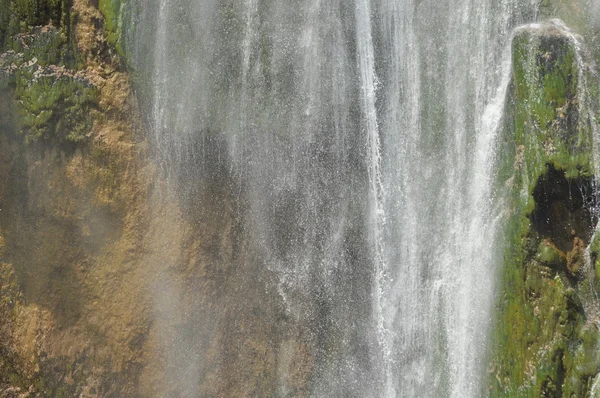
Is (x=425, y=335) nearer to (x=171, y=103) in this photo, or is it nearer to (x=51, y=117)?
(x=171, y=103)

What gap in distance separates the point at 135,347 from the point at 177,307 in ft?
2.07

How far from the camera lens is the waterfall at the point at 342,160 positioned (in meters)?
8.22

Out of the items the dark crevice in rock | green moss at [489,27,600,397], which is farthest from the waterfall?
the dark crevice in rock

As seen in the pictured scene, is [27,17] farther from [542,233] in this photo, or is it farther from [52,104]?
[542,233]

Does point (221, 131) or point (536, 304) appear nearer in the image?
point (536, 304)

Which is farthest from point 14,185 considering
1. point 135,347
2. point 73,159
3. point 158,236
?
point 135,347

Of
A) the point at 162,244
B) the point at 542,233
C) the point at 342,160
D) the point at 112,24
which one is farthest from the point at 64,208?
the point at 542,233

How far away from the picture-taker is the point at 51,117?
313 inches

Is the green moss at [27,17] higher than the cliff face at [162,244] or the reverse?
higher

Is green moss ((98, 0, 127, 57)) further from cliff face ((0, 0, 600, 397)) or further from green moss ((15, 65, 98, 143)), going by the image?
green moss ((15, 65, 98, 143))

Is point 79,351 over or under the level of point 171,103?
under

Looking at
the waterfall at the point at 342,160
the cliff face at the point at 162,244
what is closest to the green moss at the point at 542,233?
the cliff face at the point at 162,244

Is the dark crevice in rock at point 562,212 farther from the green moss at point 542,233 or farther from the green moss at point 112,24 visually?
the green moss at point 112,24

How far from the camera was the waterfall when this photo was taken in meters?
8.22
